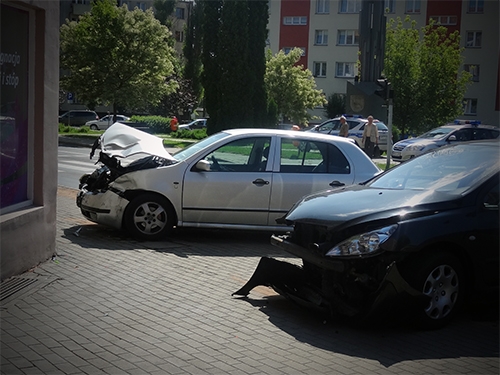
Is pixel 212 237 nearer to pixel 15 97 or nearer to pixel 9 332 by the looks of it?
pixel 15 97

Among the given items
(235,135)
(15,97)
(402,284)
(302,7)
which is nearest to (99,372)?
(402,284)

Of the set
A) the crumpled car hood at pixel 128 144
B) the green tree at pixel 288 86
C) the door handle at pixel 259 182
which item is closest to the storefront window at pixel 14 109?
the crumpled car hood at pixel 128 144

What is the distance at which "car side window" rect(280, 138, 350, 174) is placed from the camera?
1004 centimetres

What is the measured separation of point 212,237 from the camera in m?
10.5

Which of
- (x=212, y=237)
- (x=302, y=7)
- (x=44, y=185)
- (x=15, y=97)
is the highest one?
(x=302, y=7)

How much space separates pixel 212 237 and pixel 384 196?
167 inches

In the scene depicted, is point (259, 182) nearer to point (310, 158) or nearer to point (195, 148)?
point (310, 158)

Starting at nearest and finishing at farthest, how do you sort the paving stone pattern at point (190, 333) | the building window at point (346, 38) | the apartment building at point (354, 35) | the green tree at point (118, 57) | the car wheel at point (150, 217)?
the paving stone pattern at point (190, 333)
the car wheel at point (150, 217)
the green tree at point (118, 57)
the apartment building at point (354, 35)
the building window at point (346, 38)

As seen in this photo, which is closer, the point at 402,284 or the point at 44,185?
the point at 402,284

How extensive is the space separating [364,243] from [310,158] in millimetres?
4170

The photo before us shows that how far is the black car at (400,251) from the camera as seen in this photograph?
19.6 feet

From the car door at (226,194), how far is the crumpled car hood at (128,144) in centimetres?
64

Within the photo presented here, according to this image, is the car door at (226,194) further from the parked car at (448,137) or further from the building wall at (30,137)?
the parked car at (448,137)

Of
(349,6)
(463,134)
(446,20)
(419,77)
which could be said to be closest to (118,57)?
(419,77)
